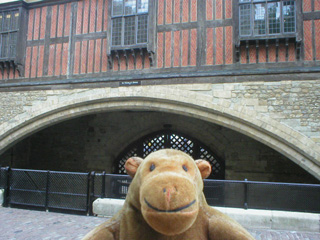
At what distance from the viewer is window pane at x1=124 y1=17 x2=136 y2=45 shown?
6.86 meters

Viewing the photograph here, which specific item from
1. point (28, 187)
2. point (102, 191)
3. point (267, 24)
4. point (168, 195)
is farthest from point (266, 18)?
point (28, 187)

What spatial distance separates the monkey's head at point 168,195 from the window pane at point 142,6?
599 centimetres

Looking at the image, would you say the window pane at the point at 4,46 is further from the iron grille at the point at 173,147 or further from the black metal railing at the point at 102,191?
the iron grille at the point at 173,147

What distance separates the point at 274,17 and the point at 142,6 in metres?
3.15

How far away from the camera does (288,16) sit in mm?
5859

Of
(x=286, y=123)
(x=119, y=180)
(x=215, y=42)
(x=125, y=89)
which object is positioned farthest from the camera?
(x=125, y=89)

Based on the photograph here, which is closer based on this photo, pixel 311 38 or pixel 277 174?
pixel 311 38

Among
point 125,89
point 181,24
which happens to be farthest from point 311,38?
point 125,89

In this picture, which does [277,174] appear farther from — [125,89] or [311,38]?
[125,89]

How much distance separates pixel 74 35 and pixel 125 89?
229cm

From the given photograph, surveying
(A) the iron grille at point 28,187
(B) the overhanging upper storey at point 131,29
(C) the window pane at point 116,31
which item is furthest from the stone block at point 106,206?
(C) the window pane at point 116,31

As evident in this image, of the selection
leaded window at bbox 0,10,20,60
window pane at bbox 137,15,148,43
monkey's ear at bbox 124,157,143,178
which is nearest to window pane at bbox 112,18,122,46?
window pane at bbox 137,15,148,43

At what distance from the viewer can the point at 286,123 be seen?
226 inches

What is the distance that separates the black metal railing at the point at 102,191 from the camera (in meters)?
4.54
